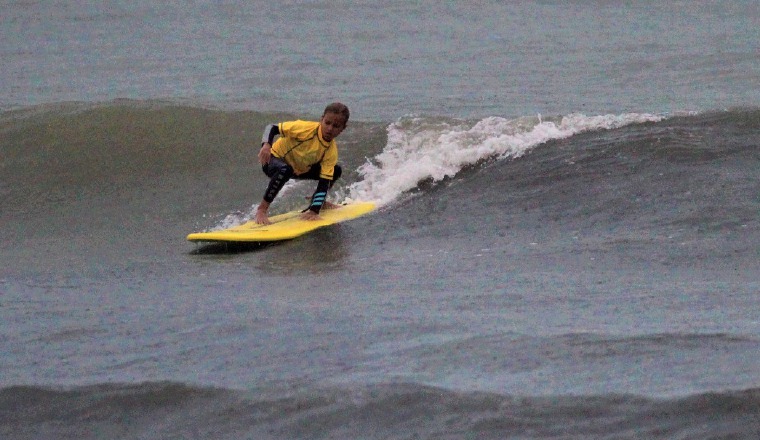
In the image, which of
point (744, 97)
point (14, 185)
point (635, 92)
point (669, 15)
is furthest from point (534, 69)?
point (14, 185)

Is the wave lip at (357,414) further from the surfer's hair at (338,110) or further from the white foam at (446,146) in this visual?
the white foam at (446,146)

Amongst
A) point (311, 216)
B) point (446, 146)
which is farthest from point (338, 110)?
point (446, 146)

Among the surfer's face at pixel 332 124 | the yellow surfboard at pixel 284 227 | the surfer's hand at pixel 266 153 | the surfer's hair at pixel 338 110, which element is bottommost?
the yellow surfboard at pixel 284 227

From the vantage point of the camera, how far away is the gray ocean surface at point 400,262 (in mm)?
4285

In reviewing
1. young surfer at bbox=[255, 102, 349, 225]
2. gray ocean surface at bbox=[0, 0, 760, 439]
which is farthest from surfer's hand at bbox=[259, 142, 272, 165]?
→ gray ocean surface at bbox=[0, 0, 760, 439]

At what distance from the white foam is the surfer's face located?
122 cm

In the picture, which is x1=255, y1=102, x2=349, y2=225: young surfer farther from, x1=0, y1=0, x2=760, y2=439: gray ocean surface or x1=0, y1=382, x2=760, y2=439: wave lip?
x1=0, y1=382, x2=760, y2=439: wave lip

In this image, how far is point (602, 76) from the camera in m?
18.7

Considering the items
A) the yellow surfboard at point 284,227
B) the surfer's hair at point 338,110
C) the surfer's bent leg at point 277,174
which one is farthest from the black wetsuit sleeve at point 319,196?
the surfer's hair at point 338,110

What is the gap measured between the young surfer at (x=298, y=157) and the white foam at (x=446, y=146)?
929 mm

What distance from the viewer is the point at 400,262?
7.29 meters

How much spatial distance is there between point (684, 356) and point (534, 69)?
51.1ft

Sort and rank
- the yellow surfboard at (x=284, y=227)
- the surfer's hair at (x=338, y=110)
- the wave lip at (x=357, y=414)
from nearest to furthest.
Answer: the wave lip at (x=357, y=414)
the yellow surfboard at (x=284, y=227)
the surfer's hair at (x=338, y=110)

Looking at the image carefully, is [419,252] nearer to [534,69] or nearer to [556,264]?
[556,264]
